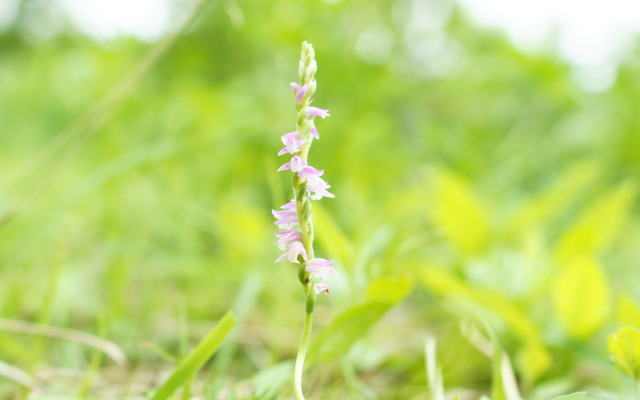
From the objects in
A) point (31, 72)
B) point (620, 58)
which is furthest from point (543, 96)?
point (31, 72)

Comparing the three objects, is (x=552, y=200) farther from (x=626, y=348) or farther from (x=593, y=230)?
(x=626, y=348)

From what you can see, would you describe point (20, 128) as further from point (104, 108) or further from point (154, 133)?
point (104, 108)

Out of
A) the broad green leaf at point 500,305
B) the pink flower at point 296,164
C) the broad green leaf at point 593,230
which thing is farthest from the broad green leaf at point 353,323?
the broad green leaf at point 593,230

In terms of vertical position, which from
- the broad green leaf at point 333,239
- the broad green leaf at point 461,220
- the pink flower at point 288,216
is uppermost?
the broad green leaf at point 461,220

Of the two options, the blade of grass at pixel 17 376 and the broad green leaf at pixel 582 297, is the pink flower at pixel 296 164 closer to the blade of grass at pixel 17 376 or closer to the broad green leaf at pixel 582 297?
the blade of grass at pixel 17 376

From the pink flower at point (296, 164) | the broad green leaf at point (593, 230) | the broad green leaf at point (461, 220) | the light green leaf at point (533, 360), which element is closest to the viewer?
the pink flower at point (296, 164)

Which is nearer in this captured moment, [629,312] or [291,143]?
[291,143]

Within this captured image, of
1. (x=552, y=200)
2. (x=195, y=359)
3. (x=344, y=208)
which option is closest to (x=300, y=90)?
(x=195, y=359)

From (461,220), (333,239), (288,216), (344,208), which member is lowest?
(288,216)
